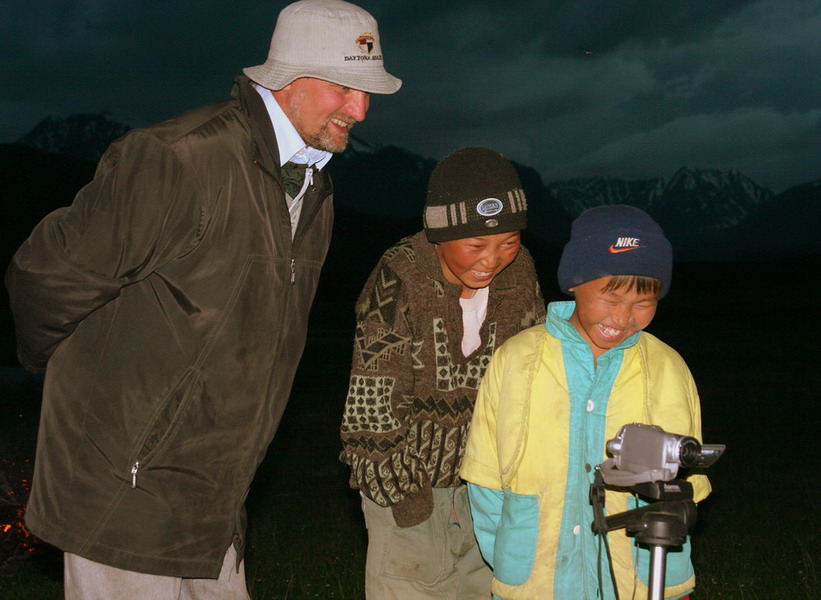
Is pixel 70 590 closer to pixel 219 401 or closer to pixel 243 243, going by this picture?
pixel 219 401

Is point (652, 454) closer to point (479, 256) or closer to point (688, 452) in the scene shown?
point (688, 452)

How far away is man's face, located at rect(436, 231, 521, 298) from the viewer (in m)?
3.36

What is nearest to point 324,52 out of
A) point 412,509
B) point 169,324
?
point 169,324

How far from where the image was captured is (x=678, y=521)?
2.48 m

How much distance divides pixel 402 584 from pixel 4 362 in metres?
30.3

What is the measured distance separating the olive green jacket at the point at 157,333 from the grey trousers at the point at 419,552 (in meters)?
0.66

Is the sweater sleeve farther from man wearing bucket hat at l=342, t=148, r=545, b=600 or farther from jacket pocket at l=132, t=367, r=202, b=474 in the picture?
jacket pocket at l=132, t=367, r=202, b=474

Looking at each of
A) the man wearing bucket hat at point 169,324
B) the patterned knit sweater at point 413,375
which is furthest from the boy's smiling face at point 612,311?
the man wearing bucket hat at point 169,324

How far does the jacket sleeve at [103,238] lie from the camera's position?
8.66ft

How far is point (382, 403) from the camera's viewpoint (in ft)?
11.1

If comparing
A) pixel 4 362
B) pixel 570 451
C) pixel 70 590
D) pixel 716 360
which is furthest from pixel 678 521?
pixel 4 362

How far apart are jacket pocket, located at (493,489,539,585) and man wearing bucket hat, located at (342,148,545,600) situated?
14.4 inches

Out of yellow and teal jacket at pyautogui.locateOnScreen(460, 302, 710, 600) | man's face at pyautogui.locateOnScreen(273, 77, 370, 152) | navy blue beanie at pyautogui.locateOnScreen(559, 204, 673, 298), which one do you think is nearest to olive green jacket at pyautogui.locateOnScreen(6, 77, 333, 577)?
man's face at pyautogui.locateOnScreen(273, 77, 370, 152)

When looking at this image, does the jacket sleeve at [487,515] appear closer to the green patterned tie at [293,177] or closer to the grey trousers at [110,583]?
the grey trousers at [110,583]
